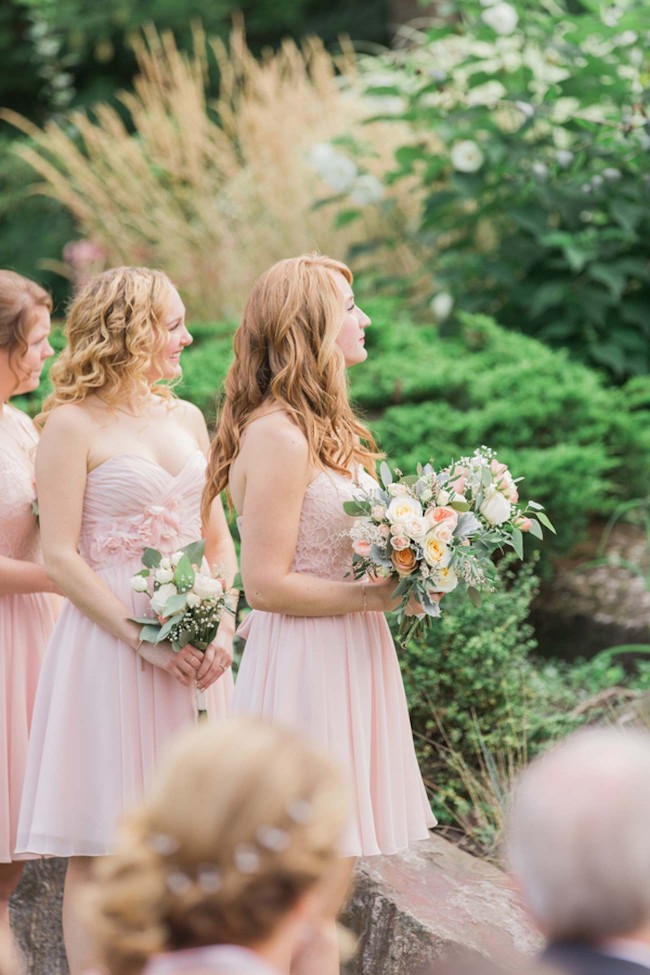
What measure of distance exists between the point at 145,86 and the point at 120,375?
643cm

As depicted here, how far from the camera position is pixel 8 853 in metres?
3.33

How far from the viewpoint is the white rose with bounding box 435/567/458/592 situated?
2.89m

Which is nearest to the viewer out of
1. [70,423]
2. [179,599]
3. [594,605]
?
[179,599]

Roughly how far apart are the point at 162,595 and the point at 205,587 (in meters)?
0.11

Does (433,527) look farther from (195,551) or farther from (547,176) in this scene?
(547,176)

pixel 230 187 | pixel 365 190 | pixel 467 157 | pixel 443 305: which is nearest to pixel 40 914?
pixel 443 305

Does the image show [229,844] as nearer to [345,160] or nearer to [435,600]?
[435,600]

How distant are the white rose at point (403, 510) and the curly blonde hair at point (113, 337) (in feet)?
2.76

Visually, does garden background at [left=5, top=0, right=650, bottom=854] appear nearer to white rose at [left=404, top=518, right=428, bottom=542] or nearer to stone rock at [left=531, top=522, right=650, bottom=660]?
stone rock at [left=531, top=522, right=650, bottom=660]

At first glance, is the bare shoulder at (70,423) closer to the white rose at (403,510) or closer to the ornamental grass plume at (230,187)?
the white rose at (403,510)

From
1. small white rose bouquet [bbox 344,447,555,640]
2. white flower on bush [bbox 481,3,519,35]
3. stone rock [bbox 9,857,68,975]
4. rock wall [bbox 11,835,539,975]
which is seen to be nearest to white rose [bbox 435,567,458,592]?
small white rose bouquet [bbox 344,447,555,640]

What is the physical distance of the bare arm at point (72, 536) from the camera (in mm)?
3135

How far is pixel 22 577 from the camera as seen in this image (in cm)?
336

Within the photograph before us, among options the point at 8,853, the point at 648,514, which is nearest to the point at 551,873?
the point at 8,853
